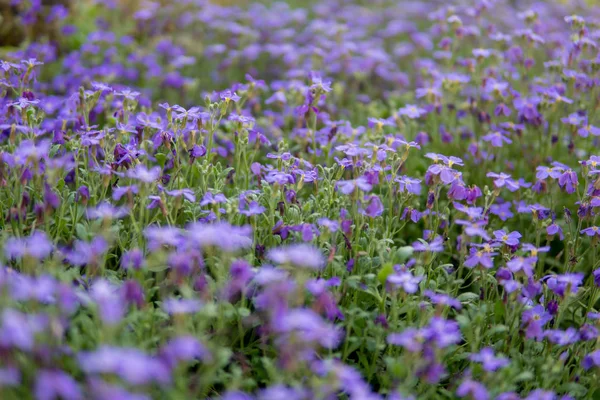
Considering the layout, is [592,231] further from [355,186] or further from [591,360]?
[355,186]

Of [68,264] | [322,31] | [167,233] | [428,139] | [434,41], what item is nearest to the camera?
[167,233]

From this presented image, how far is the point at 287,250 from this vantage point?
2598 millimetres

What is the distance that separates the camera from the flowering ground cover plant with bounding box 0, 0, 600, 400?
213cm

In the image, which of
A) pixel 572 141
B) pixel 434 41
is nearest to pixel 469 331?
pixel 572 141

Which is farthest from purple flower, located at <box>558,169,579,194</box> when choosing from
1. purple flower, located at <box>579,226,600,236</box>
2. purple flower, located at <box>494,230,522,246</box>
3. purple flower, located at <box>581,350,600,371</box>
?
purple flower, located at <box>581,350,600,371</box>

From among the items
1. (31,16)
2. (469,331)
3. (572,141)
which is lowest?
(469,331)

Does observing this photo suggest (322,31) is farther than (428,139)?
Yes

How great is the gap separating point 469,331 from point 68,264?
5.92 feet

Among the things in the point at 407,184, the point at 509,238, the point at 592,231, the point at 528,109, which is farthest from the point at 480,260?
the point at 528,109

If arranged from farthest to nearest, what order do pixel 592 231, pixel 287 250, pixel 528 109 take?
pixel 528 109
pixel 592 231
pixel 287 250

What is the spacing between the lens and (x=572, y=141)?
4.22 meters

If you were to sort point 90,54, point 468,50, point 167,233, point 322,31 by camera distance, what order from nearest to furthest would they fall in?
point 167,233 < point 90,54 < point 322,31 < point 468,50

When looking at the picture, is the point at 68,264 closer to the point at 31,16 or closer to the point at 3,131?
the point at 3,131

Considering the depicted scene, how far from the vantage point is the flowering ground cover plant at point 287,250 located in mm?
2135
